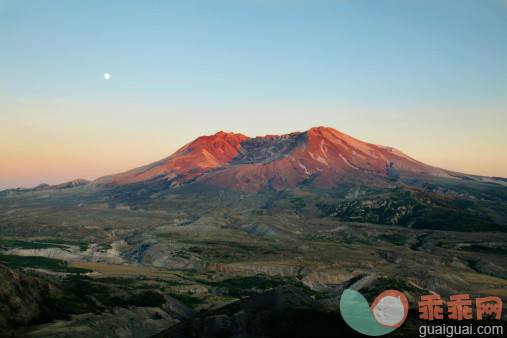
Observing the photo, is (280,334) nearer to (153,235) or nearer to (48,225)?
(153,235)

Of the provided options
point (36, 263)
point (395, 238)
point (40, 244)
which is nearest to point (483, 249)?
point (395, 238)

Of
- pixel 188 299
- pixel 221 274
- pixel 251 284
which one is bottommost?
pixel 221 274

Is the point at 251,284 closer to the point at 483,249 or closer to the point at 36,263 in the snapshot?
the point at 36,263

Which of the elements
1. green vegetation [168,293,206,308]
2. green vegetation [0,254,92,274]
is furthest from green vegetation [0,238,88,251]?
green vegetation [168,293,206,308]

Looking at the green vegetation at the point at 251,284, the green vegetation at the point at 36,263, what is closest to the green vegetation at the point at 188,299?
the green vegetation at the point at 251,284

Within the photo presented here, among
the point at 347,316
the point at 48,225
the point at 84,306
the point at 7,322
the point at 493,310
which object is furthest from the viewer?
the point at 48,225

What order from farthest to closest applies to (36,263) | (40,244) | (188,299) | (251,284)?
(40,244)
(36,263)
(251,284)
(188,299)

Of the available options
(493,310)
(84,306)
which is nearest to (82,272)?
(84,306)

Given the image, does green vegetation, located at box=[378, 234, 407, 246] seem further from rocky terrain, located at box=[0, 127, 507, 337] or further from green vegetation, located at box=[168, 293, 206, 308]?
green vegetation, located at box=[168, 293, 206, 308]
